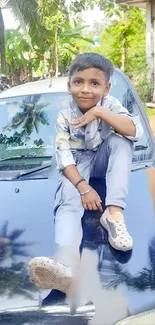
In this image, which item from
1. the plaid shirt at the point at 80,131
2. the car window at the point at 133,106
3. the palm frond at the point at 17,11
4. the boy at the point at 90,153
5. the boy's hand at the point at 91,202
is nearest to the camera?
the boy at the point at 90,153

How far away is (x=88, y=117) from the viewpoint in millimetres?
2635

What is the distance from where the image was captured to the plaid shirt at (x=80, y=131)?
9.06 ft

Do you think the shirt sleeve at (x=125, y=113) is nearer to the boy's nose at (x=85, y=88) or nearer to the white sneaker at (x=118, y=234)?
the boy's nose at (x=85, y=88)

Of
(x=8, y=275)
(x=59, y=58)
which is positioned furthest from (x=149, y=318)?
(x=59, y=58)

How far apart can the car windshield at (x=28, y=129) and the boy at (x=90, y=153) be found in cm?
38

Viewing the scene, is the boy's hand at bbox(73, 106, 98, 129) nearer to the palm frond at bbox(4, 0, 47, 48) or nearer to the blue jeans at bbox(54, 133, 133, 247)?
the blue jeans at bbox(54, 133, 133, 247)

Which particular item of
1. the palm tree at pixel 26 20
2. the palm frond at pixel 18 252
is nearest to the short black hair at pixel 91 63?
the palm frond at pixel 18 252

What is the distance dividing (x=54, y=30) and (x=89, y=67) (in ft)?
44.1

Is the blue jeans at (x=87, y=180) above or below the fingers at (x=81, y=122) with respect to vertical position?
below

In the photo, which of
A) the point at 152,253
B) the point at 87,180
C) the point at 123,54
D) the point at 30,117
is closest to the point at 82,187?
the point at 87,180

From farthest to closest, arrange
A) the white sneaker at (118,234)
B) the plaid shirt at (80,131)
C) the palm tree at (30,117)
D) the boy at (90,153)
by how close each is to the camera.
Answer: the palm tree at (30,117)
the plaid shirt at (80,131)
the boy at (90,153)
the white sneaker at (118,234)

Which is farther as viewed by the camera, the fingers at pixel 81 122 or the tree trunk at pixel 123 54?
the tree trunk at pixel 123 54

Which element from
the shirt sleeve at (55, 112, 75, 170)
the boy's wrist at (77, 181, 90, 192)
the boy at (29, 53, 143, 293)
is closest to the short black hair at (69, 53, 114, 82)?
the boy at (29, 53, 143, 293)

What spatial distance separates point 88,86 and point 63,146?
35 centimetres
